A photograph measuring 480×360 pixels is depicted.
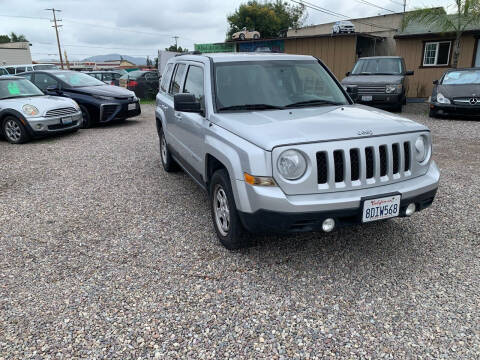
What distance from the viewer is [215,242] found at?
12.6 ft

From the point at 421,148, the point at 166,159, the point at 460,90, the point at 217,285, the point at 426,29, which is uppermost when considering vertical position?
the point at 426,29

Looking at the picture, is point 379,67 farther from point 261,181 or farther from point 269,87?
point 261,181

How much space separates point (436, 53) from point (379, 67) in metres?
6.76

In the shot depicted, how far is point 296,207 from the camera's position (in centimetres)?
281

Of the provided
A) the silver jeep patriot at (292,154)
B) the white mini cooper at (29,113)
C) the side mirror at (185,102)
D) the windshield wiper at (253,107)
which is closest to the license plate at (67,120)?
the white mini cooper at (29,113)

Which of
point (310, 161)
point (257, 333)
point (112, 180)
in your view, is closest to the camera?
point (257, 333)

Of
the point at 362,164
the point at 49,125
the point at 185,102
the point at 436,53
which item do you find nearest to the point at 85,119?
the point at 49,125

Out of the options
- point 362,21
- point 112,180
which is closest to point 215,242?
point 112,180

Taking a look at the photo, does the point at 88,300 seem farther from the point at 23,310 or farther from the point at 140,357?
the point at 140,357

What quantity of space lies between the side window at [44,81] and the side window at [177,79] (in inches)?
287

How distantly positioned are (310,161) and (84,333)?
202 cm

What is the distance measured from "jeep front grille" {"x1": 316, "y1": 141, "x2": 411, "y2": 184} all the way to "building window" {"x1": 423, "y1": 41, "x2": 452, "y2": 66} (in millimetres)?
17173

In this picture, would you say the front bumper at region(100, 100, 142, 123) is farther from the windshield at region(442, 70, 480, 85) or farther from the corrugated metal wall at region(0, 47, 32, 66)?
the corrugated metal wall at region(0, 47, 32, 66)

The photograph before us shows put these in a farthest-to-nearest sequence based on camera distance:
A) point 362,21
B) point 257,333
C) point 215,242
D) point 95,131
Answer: point 362,21, point 95,131, point 215,242, point 257,333
